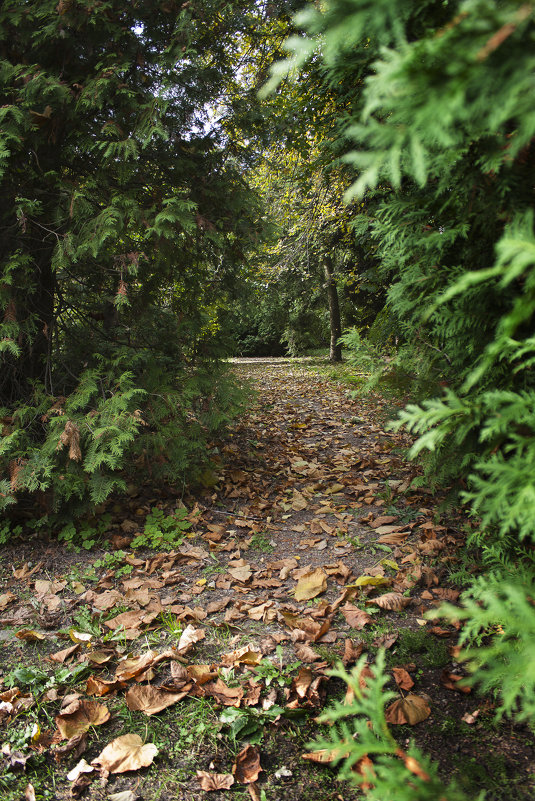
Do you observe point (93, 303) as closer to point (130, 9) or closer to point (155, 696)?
point (130, 9)

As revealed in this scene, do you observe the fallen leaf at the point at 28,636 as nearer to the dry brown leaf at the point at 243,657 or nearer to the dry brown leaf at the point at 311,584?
the dry brown leaf at the point at 243,657

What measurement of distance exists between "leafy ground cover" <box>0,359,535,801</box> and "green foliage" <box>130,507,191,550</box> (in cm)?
2

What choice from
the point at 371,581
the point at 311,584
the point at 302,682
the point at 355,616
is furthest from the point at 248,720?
the point at 371,581

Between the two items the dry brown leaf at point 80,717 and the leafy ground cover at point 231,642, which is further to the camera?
the dry brown leaf at point 80,717

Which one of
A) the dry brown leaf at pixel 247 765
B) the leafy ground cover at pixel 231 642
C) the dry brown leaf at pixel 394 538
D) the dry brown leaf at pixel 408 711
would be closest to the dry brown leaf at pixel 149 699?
the leafy ground cover at pixel 231 642

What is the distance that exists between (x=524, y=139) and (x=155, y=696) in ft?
7.71

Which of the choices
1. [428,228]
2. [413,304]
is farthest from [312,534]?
[428,228]

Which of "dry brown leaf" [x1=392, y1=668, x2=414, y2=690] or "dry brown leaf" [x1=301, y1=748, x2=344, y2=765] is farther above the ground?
"dry brown leaf" [x1=392, y1=668, x2=414, y2=690]

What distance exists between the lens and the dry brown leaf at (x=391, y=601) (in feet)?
8.02

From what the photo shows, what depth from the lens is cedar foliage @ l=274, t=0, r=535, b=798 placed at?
0.97 metres

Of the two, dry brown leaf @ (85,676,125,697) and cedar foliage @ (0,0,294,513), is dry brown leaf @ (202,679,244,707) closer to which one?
dry brown leaf @ (85,676,125,697)

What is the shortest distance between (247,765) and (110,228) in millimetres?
3270

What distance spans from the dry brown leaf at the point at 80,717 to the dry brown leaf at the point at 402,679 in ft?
4.08

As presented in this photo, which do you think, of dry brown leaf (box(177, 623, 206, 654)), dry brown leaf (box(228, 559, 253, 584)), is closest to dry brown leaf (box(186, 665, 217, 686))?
dry brown leaf (box(177, 623, 206, 654))
